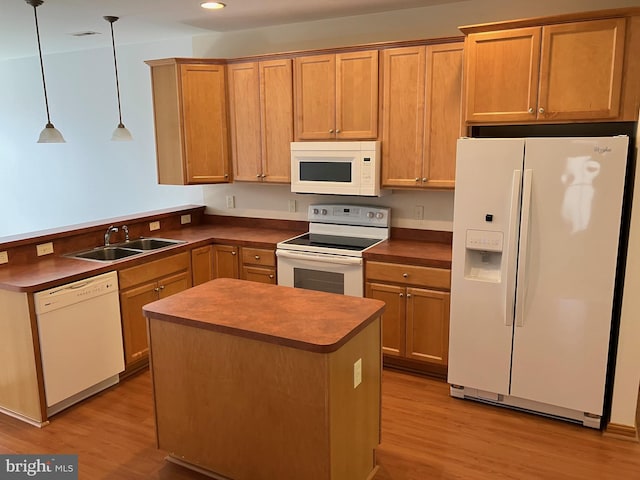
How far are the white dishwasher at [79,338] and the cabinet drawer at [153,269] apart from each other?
3.6 inches

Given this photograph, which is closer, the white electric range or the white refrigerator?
the white refrigerator

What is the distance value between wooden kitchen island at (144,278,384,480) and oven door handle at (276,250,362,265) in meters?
1.08

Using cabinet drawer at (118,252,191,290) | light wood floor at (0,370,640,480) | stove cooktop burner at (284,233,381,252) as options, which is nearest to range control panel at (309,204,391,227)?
stove cooktop burner at (284,233,381,252)

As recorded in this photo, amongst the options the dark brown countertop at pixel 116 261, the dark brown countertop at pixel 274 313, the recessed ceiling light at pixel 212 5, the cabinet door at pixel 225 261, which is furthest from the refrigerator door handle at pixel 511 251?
the recessed ceiling light at pixel 212 5

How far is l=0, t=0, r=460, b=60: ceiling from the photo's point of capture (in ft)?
11.8

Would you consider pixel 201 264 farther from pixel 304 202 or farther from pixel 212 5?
pixel 212 5

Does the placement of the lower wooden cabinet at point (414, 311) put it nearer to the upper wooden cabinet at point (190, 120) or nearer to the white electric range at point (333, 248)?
the white electric range at point (333, 248)

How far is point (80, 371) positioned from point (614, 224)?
10.9 ft

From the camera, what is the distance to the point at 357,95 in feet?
12.6

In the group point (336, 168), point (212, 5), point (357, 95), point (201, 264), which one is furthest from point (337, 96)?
point (201, 264)

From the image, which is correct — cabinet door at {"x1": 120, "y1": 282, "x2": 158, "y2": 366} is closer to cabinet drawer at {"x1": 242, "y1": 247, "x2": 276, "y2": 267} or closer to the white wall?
cabinet drawer at {"x1": 242, "y1": 247, "x2": 276, "y2": 267}

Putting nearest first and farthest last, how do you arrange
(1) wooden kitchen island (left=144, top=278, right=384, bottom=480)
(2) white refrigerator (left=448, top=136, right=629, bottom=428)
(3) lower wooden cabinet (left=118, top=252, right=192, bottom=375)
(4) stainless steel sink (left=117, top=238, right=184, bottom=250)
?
(1) wooden kitchen island (left=144, top=278, right=384, bottom=480) → (2) white refrigerator (left=448, top=136, right=629, bottom=428) → (3) lower wooden cabinet (left=118, top=252, right=192, bottom=375) → (4) stainless steel sink (left=117, top=238, right=184, bottom=250)

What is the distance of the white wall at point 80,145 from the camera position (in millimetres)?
5180

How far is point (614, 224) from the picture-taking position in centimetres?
273
